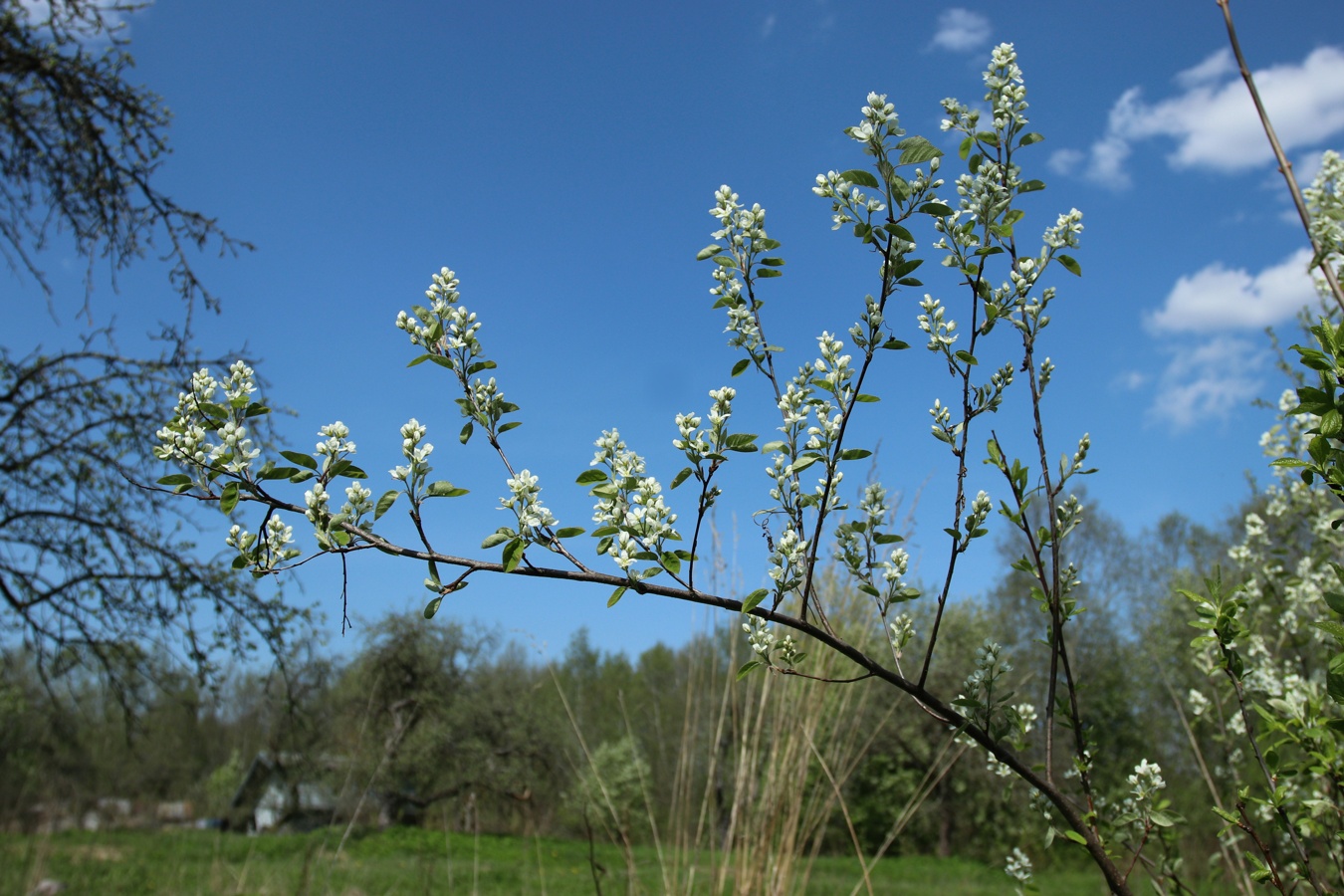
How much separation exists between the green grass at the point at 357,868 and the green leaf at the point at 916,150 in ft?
15.6

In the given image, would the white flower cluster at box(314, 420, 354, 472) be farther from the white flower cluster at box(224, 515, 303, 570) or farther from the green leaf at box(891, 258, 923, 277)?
the green leaf at box(891, 258, 923, 277)

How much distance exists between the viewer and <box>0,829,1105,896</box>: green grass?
22.6 feet

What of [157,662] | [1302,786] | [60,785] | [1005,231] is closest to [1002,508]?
[1005,231]

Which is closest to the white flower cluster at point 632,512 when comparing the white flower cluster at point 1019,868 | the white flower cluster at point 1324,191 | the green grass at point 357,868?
the white flower cluster at point 1019,868

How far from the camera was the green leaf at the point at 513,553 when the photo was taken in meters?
1.09

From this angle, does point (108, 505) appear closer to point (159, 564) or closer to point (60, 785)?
point (159, 564)

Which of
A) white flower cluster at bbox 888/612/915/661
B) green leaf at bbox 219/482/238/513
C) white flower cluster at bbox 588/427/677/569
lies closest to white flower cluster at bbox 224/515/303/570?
green leaf at bbox 219/482/238/513

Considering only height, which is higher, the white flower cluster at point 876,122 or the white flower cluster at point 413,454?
the white flower cluster at point 876,122

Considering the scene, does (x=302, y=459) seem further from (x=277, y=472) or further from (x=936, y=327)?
(x=936, y=327)

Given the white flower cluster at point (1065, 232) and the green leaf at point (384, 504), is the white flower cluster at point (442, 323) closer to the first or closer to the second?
the green leaf at point (384, 504)

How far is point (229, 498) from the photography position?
44.9 inches

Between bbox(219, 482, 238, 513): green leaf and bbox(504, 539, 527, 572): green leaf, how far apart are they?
1.27ft

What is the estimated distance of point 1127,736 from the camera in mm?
20625

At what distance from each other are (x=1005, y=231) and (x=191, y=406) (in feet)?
4.08
